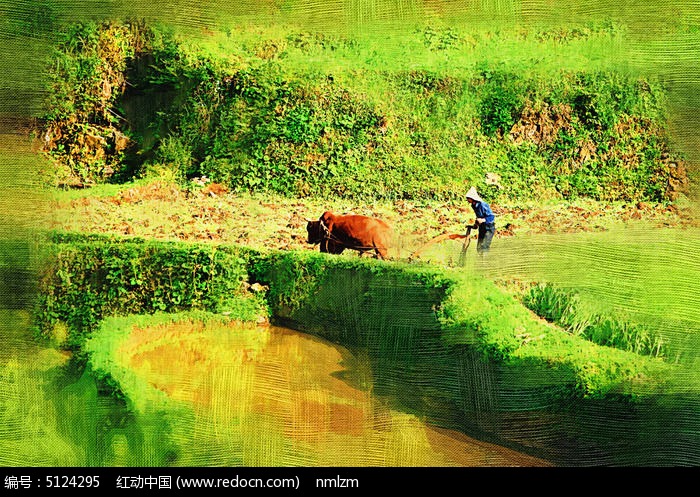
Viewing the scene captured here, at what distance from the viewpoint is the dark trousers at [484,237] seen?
297 inches

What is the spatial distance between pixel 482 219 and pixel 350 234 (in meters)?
1.16

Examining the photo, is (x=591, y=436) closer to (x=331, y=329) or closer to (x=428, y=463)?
(x=428, y=463)

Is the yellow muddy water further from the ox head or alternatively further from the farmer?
the farmer

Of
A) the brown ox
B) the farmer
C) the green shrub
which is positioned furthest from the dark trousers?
the brown ox

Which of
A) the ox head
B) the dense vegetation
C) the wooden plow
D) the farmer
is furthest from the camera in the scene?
the dense vegetation

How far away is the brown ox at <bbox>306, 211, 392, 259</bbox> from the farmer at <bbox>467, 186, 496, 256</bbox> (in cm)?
77

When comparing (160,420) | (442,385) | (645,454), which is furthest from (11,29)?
(645,454)

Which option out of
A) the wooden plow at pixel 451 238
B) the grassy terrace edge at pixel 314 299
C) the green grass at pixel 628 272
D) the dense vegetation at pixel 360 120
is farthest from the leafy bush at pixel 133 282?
Answer: the green grass at pixel 628 272

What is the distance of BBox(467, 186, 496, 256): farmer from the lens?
7599 millimetres

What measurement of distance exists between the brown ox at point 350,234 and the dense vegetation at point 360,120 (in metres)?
0.45

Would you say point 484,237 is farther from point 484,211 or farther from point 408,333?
point 408,333

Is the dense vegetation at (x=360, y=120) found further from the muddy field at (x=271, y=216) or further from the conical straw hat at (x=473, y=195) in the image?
the conical straw hat at (x=473, y=195)

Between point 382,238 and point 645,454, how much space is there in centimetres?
277

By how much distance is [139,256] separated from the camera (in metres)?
7.40
